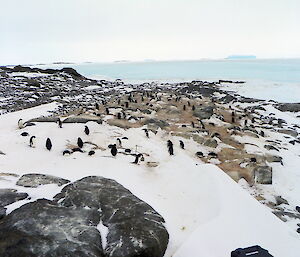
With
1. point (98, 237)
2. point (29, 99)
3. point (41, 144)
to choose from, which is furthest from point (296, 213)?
point (29, 99)

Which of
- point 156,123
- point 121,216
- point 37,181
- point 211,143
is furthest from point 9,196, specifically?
point 156,123

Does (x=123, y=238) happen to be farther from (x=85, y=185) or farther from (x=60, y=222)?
(x=85, y=185)

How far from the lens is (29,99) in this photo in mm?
23734

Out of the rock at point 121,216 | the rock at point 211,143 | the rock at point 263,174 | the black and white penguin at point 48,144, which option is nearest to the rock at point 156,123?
the rock at point 211,143

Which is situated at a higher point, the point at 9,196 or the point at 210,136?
the point at 9,196

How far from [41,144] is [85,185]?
5.24 meters

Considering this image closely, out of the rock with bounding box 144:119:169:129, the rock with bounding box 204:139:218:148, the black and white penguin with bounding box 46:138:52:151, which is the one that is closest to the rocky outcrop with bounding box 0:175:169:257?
the black and white penguin with bounding box 46:138:52:151

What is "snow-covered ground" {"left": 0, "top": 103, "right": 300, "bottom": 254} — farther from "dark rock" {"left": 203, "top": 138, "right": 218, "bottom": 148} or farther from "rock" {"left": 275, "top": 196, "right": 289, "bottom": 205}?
"dark rock" {"left": 203, "top": 138, "right": 218, "bottom": 148}

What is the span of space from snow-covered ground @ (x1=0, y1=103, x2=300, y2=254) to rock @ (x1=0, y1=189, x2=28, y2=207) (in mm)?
175

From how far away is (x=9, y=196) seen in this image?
530 centimetres

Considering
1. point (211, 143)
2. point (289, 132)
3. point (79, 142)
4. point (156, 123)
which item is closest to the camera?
point (79, 142)

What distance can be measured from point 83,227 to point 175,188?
10.2ft

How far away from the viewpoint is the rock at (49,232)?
3.75 metres

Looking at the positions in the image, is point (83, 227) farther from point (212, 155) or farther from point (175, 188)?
point (212, 155)
